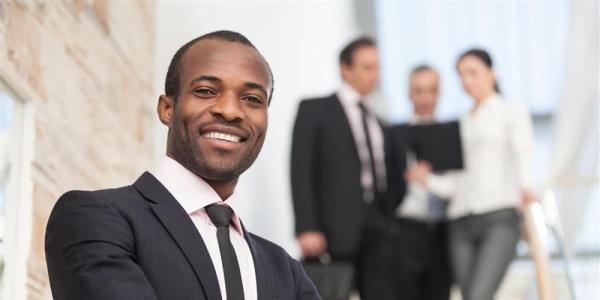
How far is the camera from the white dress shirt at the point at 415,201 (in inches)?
259

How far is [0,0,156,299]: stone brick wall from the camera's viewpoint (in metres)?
4.17

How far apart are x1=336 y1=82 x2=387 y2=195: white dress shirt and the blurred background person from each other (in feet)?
0.25

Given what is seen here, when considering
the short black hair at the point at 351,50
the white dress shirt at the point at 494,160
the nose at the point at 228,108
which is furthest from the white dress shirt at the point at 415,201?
the nose at the point at 228,108

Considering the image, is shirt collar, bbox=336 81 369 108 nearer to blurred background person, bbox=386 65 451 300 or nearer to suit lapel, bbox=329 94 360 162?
suit lapel, bbox=329 94 360 162

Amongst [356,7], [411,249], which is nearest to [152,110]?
[411,249]

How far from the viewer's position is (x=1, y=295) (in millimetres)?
3871

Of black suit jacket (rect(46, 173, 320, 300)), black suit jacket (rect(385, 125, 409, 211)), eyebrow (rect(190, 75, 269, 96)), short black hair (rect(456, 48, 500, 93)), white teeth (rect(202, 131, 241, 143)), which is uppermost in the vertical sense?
short black hair (rect(456, 48, 500, 93))

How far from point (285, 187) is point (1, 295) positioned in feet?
15.2

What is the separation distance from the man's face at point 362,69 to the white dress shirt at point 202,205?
401cm

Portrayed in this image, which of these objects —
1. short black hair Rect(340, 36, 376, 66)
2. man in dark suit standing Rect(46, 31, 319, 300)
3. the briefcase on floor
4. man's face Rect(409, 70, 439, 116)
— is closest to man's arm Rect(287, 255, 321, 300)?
man in dark suit standing Rect(46, 31, 319, 300)

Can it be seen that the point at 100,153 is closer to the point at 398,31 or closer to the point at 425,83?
the point at 425,83

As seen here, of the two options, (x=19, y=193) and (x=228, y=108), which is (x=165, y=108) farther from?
(x=19, y=193)

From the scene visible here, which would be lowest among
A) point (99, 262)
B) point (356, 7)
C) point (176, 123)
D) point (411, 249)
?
point (411, 249)

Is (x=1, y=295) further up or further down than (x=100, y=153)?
further down
